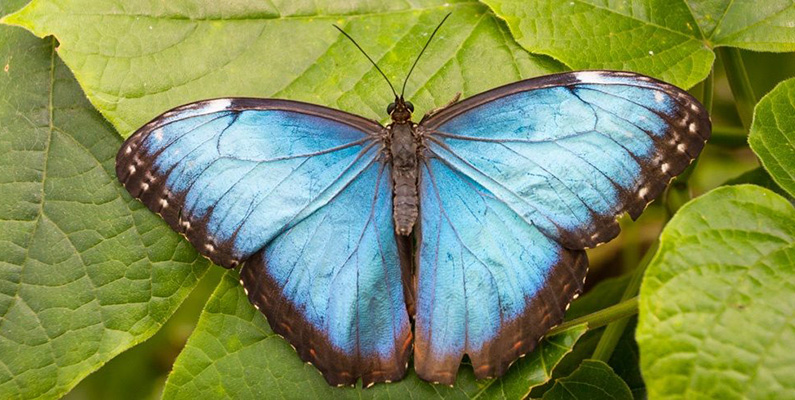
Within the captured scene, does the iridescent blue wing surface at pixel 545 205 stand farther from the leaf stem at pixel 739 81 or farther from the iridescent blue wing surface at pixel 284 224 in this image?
the leaf stem at pixel 739 81

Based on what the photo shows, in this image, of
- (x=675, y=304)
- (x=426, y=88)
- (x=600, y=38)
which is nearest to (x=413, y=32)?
(x=426, y=88)

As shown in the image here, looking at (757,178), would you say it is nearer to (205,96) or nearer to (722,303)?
(722,303)

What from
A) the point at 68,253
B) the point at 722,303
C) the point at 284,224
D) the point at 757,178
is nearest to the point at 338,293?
the point at 284,224

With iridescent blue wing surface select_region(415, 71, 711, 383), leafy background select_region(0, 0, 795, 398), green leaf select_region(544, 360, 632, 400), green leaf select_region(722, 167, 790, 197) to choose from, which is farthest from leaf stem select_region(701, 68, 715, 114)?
green leaf select_region(544, 360, 632, 400)

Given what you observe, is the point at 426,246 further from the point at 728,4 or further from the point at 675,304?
the point at 728,4

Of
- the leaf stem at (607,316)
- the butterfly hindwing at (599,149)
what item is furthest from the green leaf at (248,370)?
the butterfly hindwing at (599,149)

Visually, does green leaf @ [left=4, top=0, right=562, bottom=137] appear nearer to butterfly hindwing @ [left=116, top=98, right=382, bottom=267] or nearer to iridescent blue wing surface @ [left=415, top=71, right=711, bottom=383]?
butterfly hindwing @ [left=116, top=98, right=382, bottom=267]
